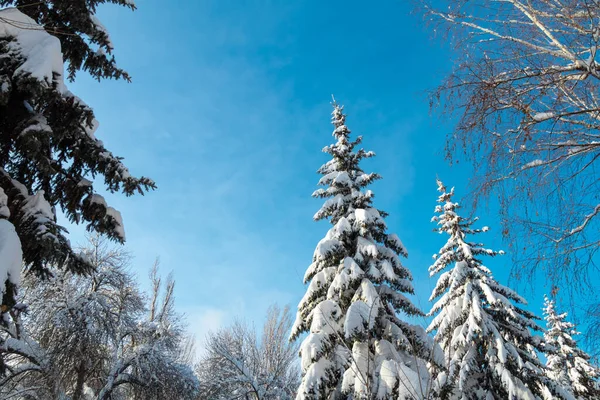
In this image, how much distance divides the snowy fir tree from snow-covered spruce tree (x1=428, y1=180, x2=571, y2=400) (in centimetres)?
928

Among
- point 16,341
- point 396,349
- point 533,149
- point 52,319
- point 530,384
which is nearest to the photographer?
point 533,149

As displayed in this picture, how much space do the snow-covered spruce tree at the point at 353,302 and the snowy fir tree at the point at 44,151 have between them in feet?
16.2

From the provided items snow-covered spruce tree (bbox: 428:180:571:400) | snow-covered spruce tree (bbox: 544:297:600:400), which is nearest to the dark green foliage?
snow-covered spruce tree (bbox: 428:180:571:400)

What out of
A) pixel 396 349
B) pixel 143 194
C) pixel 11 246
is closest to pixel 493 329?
pixel 396 349

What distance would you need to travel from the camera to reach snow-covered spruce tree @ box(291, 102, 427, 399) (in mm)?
7965

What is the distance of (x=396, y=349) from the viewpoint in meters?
8.80

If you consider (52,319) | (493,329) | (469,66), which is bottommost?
(52,319)

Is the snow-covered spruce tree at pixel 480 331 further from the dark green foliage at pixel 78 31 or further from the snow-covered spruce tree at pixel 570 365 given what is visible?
the dark green foliage at pixel 78 31

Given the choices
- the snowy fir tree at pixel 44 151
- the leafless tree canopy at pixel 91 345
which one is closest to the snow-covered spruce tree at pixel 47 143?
the snowy fir tree at pixel 44 151

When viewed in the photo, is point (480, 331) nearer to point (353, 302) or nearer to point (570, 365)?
point (353, 302)

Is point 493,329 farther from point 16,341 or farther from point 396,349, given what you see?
point 16,341

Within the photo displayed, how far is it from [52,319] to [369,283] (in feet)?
36.5

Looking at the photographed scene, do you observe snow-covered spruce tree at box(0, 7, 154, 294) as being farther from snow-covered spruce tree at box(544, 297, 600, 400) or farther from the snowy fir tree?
snow-covered spruce tree at box(544, 297, 600, 400)

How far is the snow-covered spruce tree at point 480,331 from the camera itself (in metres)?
11.5
